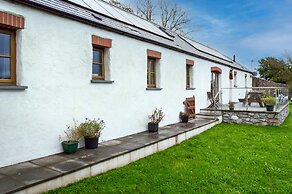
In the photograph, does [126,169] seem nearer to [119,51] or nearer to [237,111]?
[119,51]

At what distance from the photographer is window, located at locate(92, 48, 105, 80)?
22.1 feet

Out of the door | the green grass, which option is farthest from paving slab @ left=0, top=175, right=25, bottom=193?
the door

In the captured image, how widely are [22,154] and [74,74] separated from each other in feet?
7.11

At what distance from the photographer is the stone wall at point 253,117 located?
37.3 ft

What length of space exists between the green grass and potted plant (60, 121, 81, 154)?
1142 mm

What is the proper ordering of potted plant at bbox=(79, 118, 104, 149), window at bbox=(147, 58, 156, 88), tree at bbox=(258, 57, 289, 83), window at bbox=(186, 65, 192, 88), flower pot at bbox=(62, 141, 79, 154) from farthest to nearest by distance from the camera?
1. tree at bbox=(258, 57, 289, 83)
2. window at bbox=(186, 65, 192, 88)
3. window at bbox=(147, 58, 156, 88)
4. potted plant at bbox=(79, 118, 104, 149)
5. flower pot at bbox=(62, 141, 79, 154)

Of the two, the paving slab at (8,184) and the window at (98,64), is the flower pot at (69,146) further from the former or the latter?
the window at (98,64)

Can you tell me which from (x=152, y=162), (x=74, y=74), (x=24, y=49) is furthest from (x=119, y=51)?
(x=152, y=162)

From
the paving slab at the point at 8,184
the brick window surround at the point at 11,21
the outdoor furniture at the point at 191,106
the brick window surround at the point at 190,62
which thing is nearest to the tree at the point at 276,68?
the brick window surround at the point at 190,62

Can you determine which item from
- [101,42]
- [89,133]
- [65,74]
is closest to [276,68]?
[101,42]

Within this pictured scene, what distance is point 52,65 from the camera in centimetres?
532

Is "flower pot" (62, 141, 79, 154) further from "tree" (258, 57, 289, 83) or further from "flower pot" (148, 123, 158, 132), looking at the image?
"tree" (258, 57, 289, 83)

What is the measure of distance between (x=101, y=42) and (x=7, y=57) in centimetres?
251

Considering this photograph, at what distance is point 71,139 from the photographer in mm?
5785
